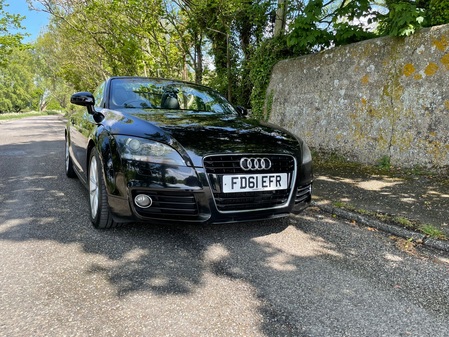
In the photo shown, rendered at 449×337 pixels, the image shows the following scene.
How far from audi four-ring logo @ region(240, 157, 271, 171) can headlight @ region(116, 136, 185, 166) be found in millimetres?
481

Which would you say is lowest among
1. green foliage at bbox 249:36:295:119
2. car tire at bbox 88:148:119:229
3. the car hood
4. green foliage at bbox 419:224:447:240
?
green foliage at bbox 419:224:447:240

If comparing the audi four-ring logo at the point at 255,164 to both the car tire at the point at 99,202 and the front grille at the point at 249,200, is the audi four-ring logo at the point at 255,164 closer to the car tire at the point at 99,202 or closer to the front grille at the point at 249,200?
the front grille at the point at 249,200

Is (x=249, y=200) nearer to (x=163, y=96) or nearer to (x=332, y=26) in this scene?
(x=163, y=96)

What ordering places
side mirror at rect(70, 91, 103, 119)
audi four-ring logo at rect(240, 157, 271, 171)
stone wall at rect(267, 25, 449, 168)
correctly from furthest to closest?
stone wall at rect(267, 25, 449, 168) < side mirror at rect(70, 91, 103, 119) < audi four-ring logo at rect(240, 157, 271, 171)

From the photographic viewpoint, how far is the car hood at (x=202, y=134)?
254 centimetres

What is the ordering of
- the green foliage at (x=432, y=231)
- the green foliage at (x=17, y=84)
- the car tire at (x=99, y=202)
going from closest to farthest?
1. the car tire at (x=99, y=202)
2. the green foliage at (x=432, y=231)
3. the green foliage at (x=17, y=84)

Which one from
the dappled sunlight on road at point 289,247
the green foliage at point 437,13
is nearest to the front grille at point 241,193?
the dappled sunlight on road at point 289,247

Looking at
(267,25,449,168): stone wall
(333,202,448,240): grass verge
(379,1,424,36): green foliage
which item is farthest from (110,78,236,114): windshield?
(379,1,424,36): green foliage

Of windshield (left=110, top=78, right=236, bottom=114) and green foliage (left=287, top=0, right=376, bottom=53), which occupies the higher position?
green foliage (left=287, top=0, right=376, bottom=53)

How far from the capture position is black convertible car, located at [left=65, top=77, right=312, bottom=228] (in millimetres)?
2459

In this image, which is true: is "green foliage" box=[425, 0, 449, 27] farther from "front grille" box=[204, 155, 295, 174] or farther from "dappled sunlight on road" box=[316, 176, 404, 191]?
"front grille" box=[204, 155, 295, 174]

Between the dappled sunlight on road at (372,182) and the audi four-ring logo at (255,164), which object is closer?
the audi four-ring logo at (255,164)

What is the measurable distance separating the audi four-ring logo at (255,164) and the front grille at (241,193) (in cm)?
2

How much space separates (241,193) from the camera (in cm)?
257
